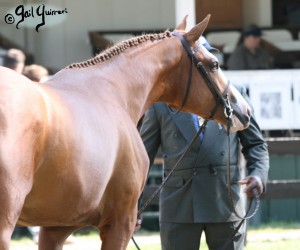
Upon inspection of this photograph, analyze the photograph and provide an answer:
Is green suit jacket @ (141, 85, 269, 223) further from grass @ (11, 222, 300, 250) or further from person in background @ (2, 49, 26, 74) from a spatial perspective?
person in background @ (2, 49, 26, 74)

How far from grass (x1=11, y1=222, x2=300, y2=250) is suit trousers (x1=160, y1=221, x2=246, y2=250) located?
3.36m

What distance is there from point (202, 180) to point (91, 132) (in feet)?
5.05

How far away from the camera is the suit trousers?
5.86 metres

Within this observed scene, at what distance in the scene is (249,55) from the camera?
13.4 metres

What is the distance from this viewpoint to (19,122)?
13.4 ft

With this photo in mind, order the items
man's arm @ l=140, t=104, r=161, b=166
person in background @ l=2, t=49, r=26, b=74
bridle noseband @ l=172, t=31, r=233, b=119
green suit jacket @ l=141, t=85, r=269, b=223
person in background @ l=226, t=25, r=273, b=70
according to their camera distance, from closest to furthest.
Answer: bridle noseband @ l=172, t=31, r=233, b=119 → green suit jacket @ l=141, t=85, r=269, b=223 → man's arm @ l=140, t=104, r=161, b=166 → person in background @ l=2, t=49, r=26, b=74 → person in background @ l=226, t=25, r=273, b=70

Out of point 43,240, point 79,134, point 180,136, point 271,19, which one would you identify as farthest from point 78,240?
point 271,19

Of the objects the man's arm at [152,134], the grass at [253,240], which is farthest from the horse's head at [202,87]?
the grass at [253,240]

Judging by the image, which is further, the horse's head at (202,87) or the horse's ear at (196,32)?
the horse's head at (202,87)

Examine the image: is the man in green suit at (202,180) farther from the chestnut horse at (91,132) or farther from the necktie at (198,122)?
the chestnut horse at (91,132)

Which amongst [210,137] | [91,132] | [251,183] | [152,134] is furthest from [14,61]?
[91,132]

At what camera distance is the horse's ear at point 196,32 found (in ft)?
16.9

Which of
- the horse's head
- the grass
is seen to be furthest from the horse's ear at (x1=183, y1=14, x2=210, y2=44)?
the grass

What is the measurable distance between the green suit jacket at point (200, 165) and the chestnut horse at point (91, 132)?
1.56 feet
